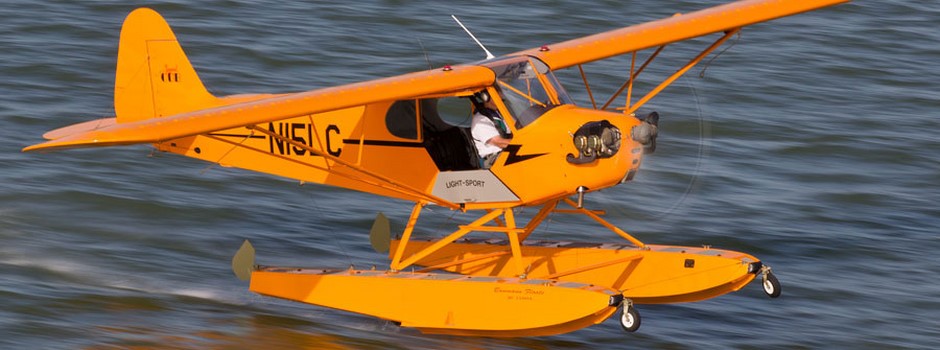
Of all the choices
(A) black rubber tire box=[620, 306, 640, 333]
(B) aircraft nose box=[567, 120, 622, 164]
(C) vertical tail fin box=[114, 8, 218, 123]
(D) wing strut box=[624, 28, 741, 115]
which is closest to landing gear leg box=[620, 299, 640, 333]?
(A) black rubber tire box=[620, 306, 640, 333]

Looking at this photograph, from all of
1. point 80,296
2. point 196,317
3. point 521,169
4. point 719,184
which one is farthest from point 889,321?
point 80,296

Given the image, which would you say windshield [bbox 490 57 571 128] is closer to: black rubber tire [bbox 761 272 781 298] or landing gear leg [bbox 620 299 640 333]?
landing gear leg [bbox 620 299 640 333]

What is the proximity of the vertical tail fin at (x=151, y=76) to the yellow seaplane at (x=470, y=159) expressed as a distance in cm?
1

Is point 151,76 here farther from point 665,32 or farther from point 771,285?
point 771,285

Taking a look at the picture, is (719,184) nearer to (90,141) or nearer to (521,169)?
(521,169)

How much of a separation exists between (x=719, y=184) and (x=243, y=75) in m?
7.42

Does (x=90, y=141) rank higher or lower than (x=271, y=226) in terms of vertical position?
higher

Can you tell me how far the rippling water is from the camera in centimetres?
1210

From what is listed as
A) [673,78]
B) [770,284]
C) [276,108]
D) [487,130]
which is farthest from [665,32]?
[276,108]

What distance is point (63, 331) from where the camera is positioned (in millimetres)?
11094

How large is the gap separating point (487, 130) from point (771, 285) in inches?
106

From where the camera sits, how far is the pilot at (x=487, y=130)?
1169 cm

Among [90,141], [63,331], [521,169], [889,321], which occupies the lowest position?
[889,321]

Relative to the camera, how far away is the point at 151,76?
13.1 metres
